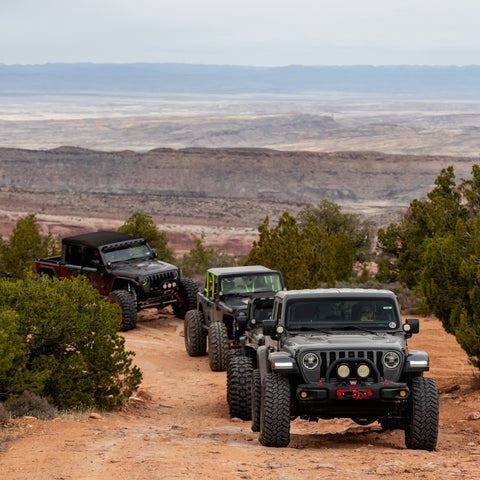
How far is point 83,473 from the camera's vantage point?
7.77 meters

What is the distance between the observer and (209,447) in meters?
8.99

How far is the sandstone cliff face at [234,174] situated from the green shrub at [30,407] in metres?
100

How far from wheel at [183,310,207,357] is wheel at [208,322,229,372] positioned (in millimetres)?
1657

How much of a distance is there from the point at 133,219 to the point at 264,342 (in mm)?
21854

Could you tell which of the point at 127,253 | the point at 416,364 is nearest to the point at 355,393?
the point at 416,364

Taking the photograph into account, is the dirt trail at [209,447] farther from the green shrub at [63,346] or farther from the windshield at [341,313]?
the windshield at [341,313]

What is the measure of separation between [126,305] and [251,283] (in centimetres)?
475

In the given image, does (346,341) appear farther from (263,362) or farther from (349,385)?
(263,362)

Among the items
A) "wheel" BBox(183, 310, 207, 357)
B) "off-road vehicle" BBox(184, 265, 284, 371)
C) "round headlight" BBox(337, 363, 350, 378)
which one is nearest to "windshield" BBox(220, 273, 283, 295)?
"off-road vehicle" BBox(184, 265, 284, 371)

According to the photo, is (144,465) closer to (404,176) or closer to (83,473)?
(83,473)

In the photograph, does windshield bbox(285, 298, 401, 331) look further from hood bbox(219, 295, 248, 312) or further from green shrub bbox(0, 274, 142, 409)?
hood bbox(219, 295, 248, 312)

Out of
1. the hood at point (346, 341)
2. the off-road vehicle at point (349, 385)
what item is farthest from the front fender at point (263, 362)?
the hood at point (346, 341)

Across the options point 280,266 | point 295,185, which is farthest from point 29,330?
point 295,185

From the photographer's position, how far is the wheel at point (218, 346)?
15828mm
